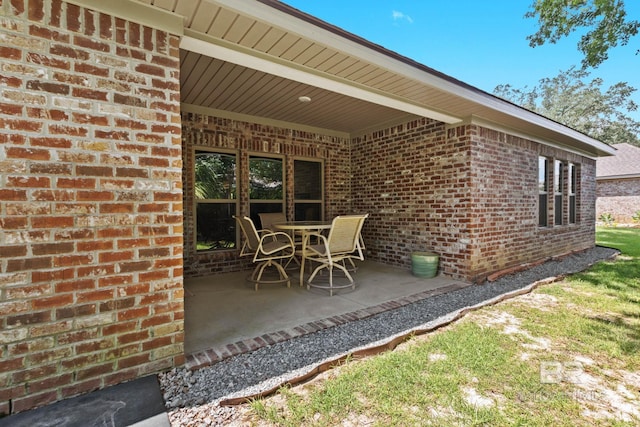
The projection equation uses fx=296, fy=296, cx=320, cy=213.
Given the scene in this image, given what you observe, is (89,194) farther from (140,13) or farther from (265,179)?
(265,179)

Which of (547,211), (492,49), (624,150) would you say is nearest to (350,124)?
(547,211)

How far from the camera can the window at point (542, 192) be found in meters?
5.88

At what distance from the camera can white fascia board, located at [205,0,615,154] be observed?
2.06 m

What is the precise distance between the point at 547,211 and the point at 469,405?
593 cm

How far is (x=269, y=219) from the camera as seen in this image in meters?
5.01

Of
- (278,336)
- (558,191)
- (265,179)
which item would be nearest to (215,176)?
(265,179)

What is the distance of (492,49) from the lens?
15.0 m

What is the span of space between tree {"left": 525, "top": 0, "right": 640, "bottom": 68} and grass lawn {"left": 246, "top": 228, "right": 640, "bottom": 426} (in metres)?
5.82

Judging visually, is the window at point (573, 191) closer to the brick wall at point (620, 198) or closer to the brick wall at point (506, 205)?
the brick wall at point (506, 205)

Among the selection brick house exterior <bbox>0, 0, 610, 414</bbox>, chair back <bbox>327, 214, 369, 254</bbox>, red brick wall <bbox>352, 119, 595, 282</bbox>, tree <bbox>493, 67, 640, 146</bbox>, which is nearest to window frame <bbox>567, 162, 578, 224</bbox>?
red brick wall <bbox>352, 119, 595, 282</bbox>

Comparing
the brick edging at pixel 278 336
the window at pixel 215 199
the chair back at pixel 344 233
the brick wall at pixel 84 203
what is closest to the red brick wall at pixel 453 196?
the brick edging at pixel 278 336

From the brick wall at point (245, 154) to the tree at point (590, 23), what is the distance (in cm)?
509

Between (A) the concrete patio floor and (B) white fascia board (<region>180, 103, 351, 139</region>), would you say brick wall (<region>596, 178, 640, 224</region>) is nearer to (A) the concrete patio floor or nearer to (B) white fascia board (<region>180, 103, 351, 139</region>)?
(A) the concrete patio floor

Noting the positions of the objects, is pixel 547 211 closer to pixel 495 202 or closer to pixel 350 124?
pixel 495 202
